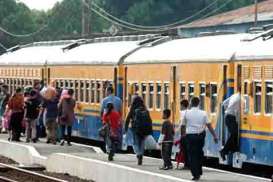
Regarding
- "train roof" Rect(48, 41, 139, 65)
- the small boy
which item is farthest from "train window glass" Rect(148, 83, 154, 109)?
the small boy

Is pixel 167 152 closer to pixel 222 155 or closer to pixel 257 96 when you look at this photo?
pixel 222 155

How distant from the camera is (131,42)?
123ft

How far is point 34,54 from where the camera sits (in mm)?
47094

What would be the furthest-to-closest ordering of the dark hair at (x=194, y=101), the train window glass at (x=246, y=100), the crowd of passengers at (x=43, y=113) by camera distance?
the crowd of passengers at (x=43, y=113) < the train window glass at (x=246, y=100) < the dark hair at (x=194, y=101)

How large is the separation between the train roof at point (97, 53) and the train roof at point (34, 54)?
1010 mm

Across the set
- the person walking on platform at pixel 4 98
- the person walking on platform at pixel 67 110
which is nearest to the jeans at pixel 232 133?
the person walking on platform at pixel 67 110

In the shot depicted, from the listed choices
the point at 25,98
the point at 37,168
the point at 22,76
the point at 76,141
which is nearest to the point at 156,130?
the point at 37,168

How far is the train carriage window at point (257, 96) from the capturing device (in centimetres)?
2550

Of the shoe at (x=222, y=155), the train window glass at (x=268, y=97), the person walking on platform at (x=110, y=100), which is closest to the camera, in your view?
the train window glass at (x=268, y=97)

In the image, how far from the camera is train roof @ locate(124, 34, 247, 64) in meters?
27.7

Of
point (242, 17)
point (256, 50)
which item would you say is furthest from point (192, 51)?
point (242, 17)

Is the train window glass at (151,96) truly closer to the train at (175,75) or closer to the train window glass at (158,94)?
the train at (175,75)

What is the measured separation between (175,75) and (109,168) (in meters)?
5.12

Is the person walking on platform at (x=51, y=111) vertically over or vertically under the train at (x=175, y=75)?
under
